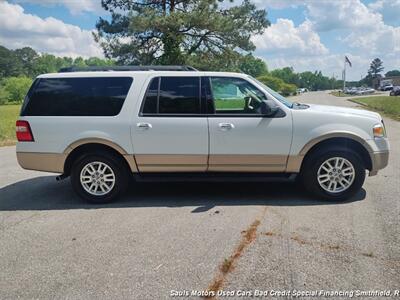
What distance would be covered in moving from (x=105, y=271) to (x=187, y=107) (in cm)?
255

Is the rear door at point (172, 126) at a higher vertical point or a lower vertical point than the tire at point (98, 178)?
higher

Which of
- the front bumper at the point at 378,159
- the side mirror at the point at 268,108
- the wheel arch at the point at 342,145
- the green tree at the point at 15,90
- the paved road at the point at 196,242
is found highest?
the side mirror at the point at 268,108

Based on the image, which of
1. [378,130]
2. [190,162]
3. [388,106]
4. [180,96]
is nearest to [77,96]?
[180,96]

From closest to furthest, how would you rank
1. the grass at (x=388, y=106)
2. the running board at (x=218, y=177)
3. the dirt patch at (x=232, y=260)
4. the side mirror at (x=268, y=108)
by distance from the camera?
the dirt patch at (x=232, y=260)
the side mirror at (x=268, y=108)
the running board at (x=218, y=177)
the grass at (x=388, y=106)

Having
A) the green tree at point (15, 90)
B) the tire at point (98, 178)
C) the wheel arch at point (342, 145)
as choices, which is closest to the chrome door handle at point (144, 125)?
the tire at point (98, 178)

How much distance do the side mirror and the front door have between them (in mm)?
A: 64

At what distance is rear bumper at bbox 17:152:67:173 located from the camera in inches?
205

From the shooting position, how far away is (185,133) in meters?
5.01

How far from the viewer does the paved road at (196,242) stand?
3.10 metres

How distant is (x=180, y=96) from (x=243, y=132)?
1.03m

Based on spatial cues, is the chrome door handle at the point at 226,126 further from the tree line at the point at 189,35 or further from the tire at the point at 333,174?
the tree line at the point at 189,35

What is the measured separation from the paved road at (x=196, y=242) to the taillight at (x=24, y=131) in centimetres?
102

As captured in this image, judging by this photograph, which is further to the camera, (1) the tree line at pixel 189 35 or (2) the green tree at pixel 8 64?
(2) the green tree at pixel 8 64

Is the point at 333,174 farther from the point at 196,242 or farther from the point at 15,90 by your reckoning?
the point at 15,90
